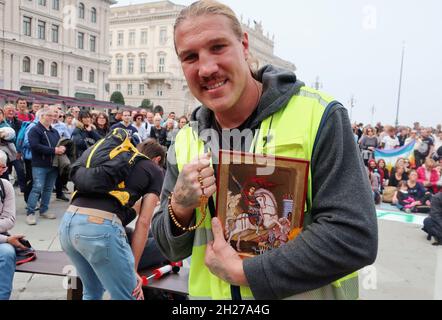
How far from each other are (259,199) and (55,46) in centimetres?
4335

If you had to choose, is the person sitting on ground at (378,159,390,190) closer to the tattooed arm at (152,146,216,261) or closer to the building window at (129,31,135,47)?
the tattooed arm at (152,146,216,261)

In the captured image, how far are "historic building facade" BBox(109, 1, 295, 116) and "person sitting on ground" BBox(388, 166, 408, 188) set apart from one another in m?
48.0

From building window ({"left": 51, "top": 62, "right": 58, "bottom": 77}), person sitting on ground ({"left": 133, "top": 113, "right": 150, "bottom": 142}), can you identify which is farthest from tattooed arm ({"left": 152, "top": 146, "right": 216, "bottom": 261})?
building window ({"left": 51, "top": 62, "right": 58, "bottom": 77})

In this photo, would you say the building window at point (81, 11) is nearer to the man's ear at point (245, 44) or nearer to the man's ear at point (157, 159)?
the man's ear at point (157, 159)

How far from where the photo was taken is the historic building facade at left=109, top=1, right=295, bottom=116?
58.1m

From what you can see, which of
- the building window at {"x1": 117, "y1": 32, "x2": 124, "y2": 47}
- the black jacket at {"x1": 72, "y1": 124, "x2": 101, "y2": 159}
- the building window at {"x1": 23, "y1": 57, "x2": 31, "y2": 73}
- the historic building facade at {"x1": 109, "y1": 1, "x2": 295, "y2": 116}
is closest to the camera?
the black jacket at {"x1": 72, "y1": 124, "x2": 101, "y2": 159}

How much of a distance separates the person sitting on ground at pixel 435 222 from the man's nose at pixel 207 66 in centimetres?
620

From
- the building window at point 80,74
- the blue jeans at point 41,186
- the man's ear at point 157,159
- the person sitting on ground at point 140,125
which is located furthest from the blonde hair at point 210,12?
the building window at point 80,74

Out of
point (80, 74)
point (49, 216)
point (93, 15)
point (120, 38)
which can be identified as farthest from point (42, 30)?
point (49, 216)

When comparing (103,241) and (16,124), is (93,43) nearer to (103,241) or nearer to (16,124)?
(16,124)

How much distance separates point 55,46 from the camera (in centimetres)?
3900

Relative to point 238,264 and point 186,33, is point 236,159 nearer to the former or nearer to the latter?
point 238,264
